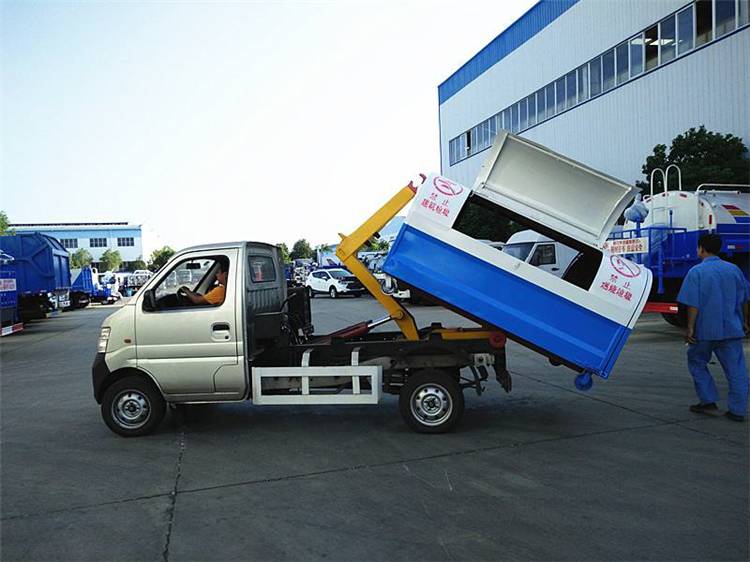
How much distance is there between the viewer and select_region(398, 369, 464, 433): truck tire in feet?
20.7

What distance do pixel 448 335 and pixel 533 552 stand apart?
10.00 feet

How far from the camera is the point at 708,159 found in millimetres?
18562

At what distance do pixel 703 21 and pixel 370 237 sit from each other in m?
20.0

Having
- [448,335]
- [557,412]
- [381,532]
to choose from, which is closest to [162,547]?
[381,532]

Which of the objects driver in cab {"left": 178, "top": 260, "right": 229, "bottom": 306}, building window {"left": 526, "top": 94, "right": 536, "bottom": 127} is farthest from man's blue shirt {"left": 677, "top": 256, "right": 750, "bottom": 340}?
building window {"left": 526, "top": 94, "right": 536, "bottom": 127}

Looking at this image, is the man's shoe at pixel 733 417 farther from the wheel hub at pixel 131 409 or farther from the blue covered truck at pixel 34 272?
the blue covered truck at pixel 34 272

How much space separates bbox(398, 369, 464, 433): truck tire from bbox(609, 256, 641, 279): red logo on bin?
1.94m

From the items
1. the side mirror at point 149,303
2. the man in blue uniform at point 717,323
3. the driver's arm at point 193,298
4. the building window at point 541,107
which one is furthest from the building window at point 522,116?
the side mirror at point 149,303

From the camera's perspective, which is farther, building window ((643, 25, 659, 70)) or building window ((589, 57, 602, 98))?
building window ((589, 57, 602, 98))

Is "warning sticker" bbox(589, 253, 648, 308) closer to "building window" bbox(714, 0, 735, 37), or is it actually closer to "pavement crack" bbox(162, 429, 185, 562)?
"pavement crack" bbox(162, 429, 185, 562)

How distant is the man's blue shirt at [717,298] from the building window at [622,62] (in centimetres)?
2130

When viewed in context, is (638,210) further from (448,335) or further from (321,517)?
(321,517)

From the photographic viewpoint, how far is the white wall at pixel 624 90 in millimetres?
20031

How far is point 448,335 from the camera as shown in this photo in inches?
260
